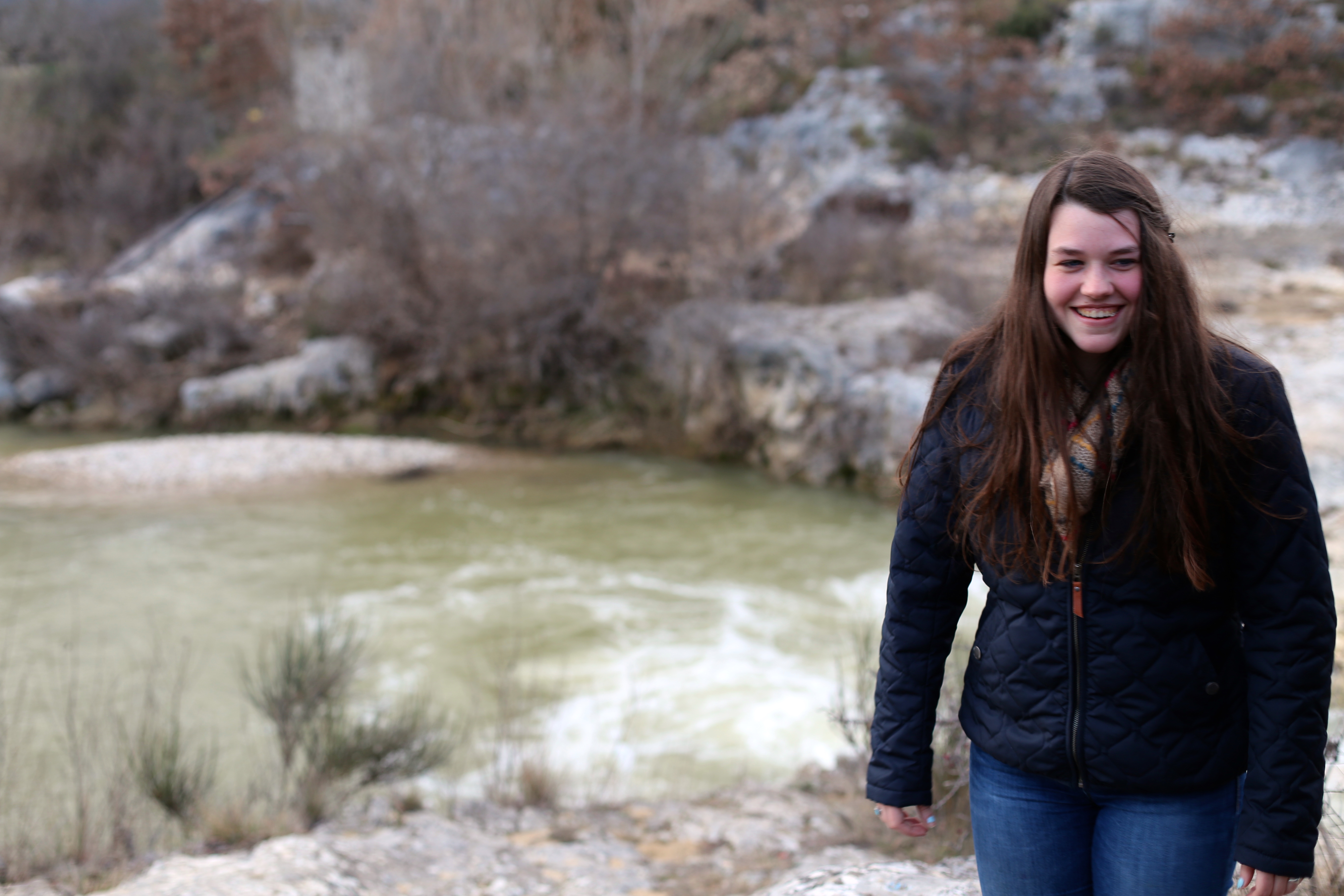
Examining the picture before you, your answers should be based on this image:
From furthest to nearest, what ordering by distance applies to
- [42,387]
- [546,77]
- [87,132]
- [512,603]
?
[87,132], [546,77], [42,387], [512,603]

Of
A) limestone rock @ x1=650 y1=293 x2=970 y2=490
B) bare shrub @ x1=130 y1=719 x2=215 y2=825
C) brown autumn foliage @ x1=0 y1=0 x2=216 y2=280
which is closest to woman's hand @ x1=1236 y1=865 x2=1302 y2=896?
bare shrub @ x1=130 y1=719 x2=215 y2=825

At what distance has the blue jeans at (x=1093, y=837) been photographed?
60.6 inches

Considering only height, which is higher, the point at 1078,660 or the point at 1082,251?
the point at 1082,251

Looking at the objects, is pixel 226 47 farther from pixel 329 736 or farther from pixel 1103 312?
pixel 1103 312

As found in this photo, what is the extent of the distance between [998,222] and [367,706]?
14.3 m

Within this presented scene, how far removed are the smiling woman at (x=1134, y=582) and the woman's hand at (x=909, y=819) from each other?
0.09 metres

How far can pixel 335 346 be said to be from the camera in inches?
621

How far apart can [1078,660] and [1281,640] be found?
0.95ft

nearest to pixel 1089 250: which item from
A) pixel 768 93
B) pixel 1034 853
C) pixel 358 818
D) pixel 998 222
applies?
pixel 1034 853

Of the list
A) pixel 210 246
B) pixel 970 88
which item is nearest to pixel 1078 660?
pixel 210 246

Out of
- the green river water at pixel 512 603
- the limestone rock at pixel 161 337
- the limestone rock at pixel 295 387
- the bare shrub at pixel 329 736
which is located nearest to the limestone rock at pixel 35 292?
the limestone rock at pixel 161 337

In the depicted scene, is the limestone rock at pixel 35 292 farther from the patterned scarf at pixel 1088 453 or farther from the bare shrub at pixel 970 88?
the patterned scarf at pixel 1088 453

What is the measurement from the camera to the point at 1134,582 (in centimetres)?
157

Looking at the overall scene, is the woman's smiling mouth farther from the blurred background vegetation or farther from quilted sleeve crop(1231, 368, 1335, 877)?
the blurred background vegetation
